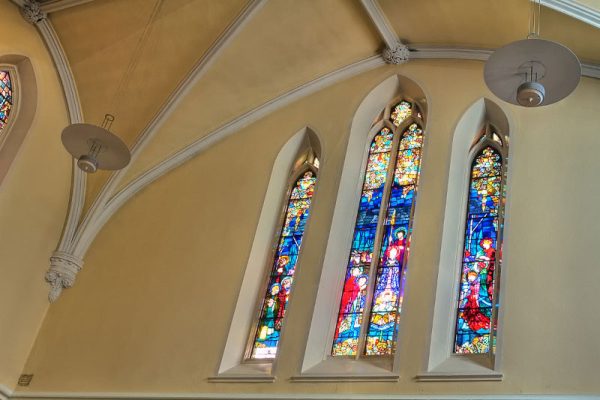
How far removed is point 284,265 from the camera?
10.4m

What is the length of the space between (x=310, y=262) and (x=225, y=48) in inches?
140

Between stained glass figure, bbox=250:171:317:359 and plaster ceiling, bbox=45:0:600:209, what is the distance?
1795mm

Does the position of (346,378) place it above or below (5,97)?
below

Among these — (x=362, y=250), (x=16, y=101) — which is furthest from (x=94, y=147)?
(x=362, y=250)

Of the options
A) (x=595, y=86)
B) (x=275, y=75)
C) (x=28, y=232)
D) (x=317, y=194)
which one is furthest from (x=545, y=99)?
(x=28, y=232)

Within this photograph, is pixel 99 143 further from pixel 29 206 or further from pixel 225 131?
pixel 225 131

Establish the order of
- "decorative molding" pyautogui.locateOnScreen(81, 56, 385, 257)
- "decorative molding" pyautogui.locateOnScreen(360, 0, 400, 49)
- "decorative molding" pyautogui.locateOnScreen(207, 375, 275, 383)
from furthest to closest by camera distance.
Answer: "decorative molding" pyautogui.locateOnScreen(81, 56, 385, 257) < "decorative molding" pyautogui.locateOnScreen(360, 0, 400, 49) < "decorative molding" pyautogui.locateOnScreen(207, 375, 275, 383)

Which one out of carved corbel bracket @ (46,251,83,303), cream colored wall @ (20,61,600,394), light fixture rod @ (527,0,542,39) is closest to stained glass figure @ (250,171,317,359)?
cream colored wall @ (20,61,600,394)

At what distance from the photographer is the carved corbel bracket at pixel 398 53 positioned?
11.5m

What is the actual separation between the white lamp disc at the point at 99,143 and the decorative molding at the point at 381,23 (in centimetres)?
404

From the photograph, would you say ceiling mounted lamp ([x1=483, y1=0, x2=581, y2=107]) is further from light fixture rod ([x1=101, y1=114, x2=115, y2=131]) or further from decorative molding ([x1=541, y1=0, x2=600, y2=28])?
light fixture rod ([x1=101, y1=114, x2=115, y2=131])

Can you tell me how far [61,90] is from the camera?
11.3 m

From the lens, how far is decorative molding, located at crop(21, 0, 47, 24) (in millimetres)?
10547

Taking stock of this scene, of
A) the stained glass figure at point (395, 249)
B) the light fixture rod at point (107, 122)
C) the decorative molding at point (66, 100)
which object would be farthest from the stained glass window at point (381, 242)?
the decorative molding at point (66, 100)
